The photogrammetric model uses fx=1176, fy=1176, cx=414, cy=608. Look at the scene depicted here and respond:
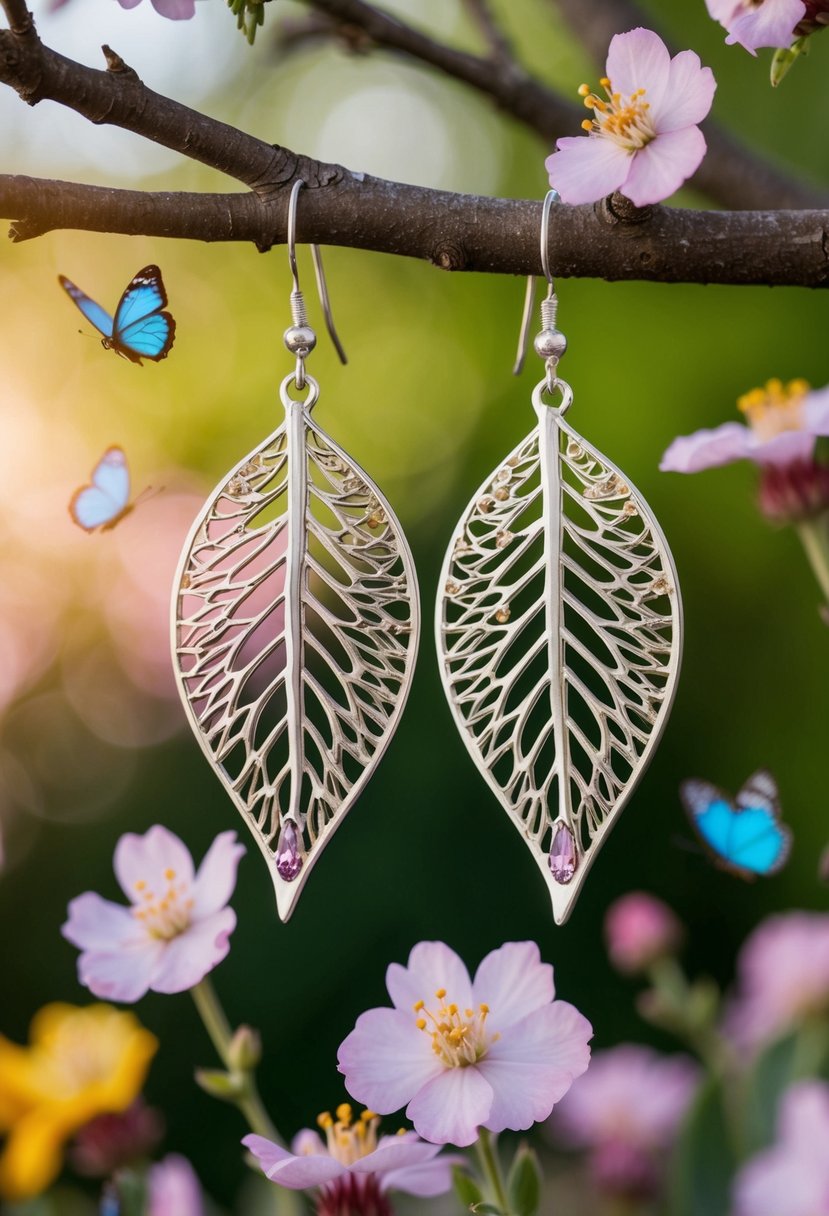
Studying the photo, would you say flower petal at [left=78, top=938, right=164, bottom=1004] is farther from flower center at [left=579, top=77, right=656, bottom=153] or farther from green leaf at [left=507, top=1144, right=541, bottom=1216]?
flower center at [left=579, top=77, right=656, bottom=153]

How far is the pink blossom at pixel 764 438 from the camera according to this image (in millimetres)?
632

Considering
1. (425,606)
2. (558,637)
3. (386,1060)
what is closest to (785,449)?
(558,637)

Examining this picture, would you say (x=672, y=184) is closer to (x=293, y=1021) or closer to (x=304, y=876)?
(x=304, y=876)

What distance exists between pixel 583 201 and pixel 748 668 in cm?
191

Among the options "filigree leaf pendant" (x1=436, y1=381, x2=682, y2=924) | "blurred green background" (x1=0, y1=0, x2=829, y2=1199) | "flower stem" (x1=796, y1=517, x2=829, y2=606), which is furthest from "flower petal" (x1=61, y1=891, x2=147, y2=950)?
"blurred green background" (x1=0, y1=0, x2=829, y2=1199)

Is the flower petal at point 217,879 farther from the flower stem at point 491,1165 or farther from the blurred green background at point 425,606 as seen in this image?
the blurred green background at point 425,606

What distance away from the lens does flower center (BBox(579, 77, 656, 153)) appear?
0.57 meters

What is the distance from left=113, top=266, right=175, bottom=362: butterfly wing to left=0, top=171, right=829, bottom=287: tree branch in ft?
0.24

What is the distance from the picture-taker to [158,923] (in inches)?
24.7

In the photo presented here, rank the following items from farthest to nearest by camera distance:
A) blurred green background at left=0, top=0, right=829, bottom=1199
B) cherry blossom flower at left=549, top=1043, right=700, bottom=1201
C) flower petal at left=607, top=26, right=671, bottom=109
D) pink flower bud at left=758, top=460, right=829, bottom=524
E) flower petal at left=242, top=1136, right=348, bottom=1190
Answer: blurred green background at left=0, top=0, right=829, bottom=1199, cherry blossom flower at left=549, top=1043, right=700, bottom=1201, pink flower bud at left=758, top=460, right=829, bottom=524, flower petal at left=607, top=26, right=671, bottom=109, flower petal at left=242, top=1136, right=348, bottom=1190

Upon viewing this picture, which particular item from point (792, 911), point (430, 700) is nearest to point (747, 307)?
point (430, 700)

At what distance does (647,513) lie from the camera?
0.60 m

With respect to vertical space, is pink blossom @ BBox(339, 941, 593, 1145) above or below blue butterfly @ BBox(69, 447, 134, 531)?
below

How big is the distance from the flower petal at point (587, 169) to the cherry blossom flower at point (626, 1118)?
2.45ft
